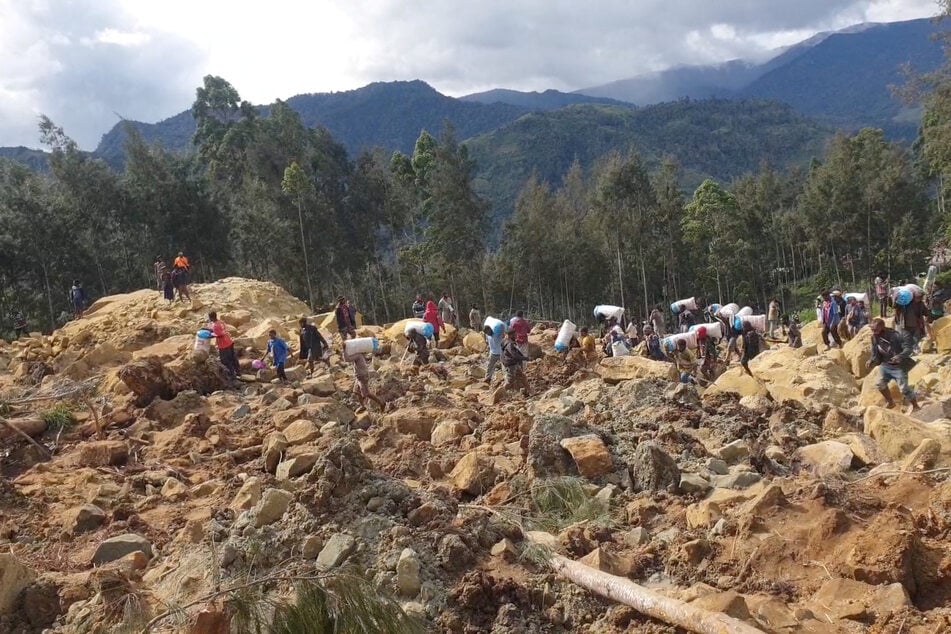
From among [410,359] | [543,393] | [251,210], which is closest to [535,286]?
[251,210]

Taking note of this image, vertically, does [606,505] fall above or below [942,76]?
below

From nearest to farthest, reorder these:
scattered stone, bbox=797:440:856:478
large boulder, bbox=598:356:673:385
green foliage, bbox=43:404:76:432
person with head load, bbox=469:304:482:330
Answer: scattered stone, bbox=797:440:856:478 < green foliage, bbox=43:404:76:432 < large boulder, bbox=598:356:673:385 < person with head load, bbox=469:304:482:330

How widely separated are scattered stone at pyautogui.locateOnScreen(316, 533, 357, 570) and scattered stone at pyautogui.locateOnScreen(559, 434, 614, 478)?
250 centimetres

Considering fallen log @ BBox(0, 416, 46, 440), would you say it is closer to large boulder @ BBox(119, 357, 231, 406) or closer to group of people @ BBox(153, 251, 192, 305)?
large boulder @ BBox(119, 357, 231, 406)

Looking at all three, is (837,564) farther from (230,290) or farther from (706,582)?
(230,290)

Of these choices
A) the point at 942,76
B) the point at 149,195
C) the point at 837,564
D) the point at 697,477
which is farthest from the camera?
the point at 149,195

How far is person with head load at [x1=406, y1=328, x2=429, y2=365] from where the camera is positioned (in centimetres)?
1339

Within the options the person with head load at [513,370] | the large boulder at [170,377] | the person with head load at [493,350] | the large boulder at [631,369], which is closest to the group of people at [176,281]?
the large boulder at [170,377]

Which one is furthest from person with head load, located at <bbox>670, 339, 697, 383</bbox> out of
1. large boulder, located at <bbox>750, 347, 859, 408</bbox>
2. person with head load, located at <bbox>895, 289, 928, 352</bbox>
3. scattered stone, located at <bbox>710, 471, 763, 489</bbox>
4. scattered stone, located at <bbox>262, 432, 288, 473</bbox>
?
scattered stone, located at <bbox>262, 432, 288, 473</bbox>

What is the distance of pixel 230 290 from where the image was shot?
1888 cm

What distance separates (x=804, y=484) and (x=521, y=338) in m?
6.30

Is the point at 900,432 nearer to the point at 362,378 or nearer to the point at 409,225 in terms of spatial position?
the point at 362,378

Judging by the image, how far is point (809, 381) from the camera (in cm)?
971

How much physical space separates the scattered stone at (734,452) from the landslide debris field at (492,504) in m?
0.03
